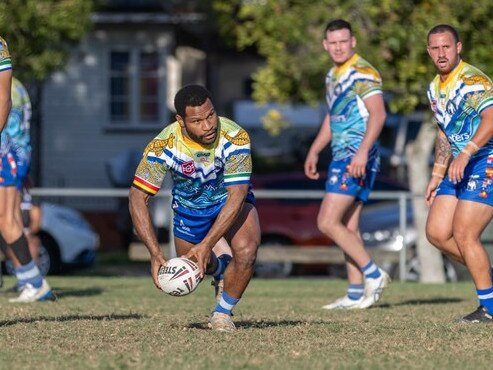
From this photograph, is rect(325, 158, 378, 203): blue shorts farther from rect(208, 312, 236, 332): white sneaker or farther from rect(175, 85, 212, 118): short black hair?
rect(175, 85, 212, 118): short black hair

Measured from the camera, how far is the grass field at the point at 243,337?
26.5 ft

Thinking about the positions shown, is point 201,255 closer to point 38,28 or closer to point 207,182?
point 207,182

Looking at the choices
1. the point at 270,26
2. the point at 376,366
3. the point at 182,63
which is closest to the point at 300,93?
the point at 270,26

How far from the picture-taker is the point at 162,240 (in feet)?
82.6

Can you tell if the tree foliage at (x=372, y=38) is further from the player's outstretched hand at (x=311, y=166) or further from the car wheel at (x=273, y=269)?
the player's outstretched hand at (x=311, y=166)

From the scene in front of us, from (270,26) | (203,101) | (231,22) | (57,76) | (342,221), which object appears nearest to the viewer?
(203,101)

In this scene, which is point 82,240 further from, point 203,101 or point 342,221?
point 203,101

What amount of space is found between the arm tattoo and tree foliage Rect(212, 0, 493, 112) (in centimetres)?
969

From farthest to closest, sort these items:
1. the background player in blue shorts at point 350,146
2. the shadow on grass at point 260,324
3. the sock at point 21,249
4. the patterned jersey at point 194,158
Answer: the sock at point 21,249 < the background player in blue shorts at point 350,146 < the shadow on grass at point 260,324 < the patterned jersey at point 194,158

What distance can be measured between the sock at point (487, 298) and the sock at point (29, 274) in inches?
170

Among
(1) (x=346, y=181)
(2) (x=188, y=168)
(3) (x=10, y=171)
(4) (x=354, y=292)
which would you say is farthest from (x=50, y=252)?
(2) (x=188, y=168)

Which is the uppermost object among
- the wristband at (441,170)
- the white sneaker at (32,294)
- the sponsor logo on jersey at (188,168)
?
the sponsor logo on jersey at (188,168)

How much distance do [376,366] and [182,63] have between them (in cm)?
3802

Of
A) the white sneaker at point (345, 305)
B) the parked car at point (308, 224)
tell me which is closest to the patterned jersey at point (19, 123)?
the white sneaker at point (345, 305)
